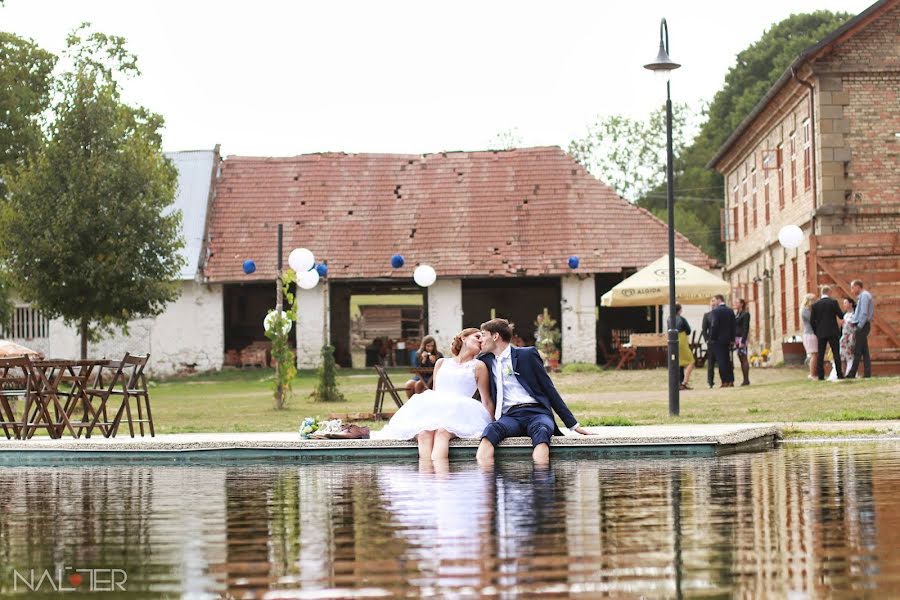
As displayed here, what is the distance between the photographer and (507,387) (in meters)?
14.4

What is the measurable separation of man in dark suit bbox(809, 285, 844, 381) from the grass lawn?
1.97 feet

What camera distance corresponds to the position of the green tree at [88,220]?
36625mm

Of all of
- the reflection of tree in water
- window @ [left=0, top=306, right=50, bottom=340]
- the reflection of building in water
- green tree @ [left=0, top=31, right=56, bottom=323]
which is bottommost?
the reflection of tree in water

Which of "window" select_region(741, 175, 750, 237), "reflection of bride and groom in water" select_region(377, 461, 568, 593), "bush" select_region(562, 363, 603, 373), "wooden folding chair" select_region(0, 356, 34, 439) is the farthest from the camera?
"window" select_region(741, 175, 750, 237)

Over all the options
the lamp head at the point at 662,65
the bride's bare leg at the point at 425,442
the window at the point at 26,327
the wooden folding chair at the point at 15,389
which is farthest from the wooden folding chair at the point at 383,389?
the window at the point at 26,327

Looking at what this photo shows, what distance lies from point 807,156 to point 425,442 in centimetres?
2417

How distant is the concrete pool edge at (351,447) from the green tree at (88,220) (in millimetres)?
20303

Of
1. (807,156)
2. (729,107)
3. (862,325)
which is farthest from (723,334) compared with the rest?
(729,107)

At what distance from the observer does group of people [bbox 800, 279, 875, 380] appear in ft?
87.7

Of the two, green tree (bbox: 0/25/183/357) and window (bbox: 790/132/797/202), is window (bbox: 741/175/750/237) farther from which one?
green tree (bbox: 0/25/183/357)

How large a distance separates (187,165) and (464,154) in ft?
27.8

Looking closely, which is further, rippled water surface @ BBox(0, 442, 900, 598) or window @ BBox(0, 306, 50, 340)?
window @ BBox(0, 306, 50, 340)

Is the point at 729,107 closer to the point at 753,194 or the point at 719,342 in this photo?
the point at 753,194

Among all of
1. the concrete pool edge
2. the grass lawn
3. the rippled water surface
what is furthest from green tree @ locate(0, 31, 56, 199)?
the rippled water surface
